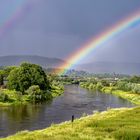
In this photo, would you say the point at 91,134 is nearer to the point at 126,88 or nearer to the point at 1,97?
the point at 1,97

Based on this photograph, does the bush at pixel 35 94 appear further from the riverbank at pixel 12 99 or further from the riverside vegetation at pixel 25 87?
the riverbank at pixel 12 99

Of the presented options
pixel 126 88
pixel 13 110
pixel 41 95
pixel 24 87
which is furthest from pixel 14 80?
pixel 126 88

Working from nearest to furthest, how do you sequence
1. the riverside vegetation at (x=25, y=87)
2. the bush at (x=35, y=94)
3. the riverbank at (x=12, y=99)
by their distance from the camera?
the riverbank at (x=12, y=99)
the riverside vegetation at (x=25, y=87)
the bush at (x=35, y=94)

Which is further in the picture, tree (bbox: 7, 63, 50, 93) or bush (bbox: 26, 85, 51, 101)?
tree (bbox: 7, 63, 50, 93)

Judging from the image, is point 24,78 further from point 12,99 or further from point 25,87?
point 12,99

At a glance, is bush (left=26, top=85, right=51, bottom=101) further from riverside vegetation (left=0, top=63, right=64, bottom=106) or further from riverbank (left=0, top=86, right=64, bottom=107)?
riverbank (left=0, top=86, right=64, bottom=107)

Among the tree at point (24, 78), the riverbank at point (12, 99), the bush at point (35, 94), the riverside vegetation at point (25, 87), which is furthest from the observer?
the tree at point (24, 78)

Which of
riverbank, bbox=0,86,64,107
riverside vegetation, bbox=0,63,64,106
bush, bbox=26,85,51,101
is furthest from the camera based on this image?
bush, bbox=26,85,51,101

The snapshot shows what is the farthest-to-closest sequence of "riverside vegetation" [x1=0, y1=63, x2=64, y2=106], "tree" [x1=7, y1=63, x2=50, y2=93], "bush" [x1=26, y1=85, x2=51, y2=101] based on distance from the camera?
1. "tree" [x1=7, y1=63, x2=50, y2=93]
2. "bush" [x1=26, y1=85, x2=51, y2=101]
3. "riverside vegetation" [x1=0, y1=63, x2=64, y2=106]

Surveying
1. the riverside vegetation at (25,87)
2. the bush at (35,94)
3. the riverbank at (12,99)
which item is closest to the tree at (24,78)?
the riverside vegetation at (25,87)

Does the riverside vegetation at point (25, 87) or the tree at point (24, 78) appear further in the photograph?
the tree at point (24, 78)

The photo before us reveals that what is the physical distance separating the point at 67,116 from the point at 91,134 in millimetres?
52639

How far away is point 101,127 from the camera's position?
3356 cm

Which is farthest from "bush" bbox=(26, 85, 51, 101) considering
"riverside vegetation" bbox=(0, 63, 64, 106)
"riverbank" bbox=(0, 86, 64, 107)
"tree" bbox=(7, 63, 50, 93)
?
"tree" bbox=(7, 63, 50, 93)
